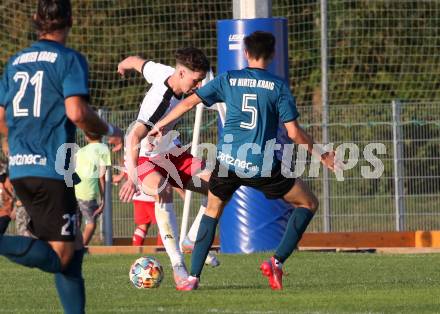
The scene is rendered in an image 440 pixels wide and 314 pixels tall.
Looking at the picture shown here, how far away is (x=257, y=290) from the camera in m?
10.6

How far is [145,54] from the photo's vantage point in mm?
27547

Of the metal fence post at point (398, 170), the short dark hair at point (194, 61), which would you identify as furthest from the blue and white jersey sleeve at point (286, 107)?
the metal fence post at point (398, 170)

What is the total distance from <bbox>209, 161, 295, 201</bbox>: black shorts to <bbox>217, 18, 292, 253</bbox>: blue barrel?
16.8 ft

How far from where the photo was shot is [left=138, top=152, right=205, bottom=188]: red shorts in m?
11.5

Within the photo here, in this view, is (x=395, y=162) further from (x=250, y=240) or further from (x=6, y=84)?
(x=6, y=84)

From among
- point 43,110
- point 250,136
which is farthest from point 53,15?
point 250,136

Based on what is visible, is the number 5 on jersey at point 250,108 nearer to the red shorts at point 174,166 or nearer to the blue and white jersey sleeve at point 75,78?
the red shorts at point 174,166

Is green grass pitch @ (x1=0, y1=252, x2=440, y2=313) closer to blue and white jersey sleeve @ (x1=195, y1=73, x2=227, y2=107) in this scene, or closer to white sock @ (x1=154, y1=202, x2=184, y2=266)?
white sock @ (x1=154, y1=202, x2=184, y2=266)

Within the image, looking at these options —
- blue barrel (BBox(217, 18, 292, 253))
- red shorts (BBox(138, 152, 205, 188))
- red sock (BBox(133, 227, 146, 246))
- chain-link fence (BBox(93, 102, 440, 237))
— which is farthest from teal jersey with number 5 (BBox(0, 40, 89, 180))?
chain-link fence (BBox(93, 102, 440, 237))

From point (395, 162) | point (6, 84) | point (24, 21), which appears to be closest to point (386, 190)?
point (395, 162)

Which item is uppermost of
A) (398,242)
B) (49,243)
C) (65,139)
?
(65,139)

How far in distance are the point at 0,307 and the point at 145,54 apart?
60.1ft

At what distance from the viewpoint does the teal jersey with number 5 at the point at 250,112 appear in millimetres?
10469

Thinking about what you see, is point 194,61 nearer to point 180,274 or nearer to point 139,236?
point 180,274
